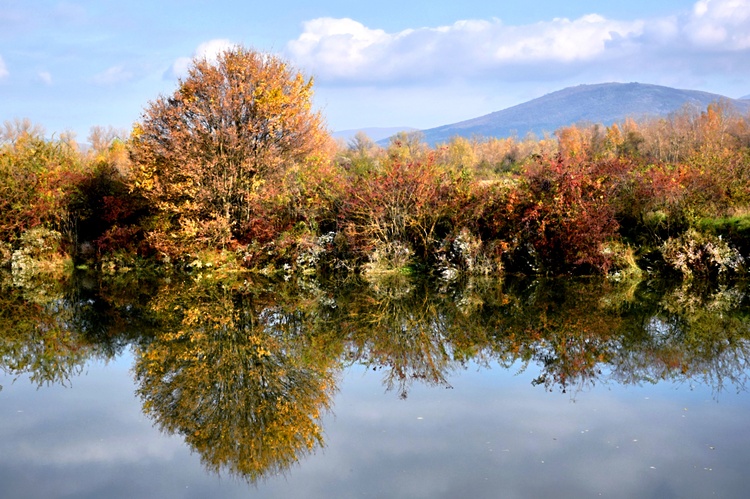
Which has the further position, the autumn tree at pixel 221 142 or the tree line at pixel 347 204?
the autumn tree at pixel 221 142

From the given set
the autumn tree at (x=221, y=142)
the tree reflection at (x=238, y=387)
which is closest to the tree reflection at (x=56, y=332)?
the tree reflection at (x=238, y=387)

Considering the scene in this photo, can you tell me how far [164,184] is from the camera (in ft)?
70.1

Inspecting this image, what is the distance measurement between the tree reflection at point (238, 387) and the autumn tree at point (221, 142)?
26.5 feet

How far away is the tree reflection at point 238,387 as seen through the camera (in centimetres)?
673

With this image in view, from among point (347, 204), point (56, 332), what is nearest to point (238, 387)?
point (56, 332)

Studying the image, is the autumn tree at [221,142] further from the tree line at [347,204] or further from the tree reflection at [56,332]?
the tree reflection at [56,332]

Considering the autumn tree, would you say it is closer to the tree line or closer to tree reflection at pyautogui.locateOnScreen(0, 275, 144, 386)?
the tree line

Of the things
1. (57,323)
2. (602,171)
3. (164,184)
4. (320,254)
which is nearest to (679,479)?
(57,323)

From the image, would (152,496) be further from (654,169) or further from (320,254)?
(654,169)

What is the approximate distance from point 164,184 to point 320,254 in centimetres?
521

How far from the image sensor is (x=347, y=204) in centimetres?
2069

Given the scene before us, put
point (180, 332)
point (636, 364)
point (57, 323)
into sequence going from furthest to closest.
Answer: point (57, 323), point (180, 332), point (636, 364)

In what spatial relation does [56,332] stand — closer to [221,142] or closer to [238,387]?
[238,387]

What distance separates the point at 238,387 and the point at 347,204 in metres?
12.5
